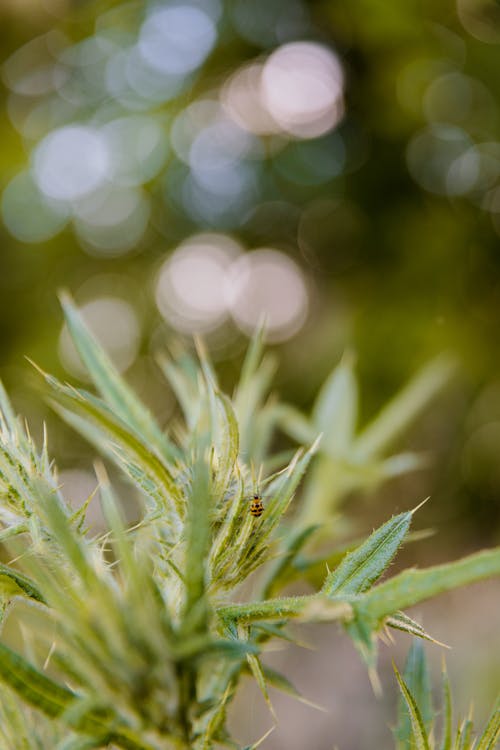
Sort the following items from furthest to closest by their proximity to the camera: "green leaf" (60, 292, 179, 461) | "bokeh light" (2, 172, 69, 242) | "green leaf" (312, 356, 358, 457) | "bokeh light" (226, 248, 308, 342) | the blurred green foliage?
1. "bokeh light" (226, 248, 308, 342)
2. "bokeh light" (2, 172, 69, 242)
3. the blurred green foliage
4. "green leaf" (312, 356, 358, 457)
5. "green leaf" (60, 292, 179, 461)

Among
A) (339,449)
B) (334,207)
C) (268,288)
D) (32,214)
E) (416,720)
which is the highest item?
(416,720)

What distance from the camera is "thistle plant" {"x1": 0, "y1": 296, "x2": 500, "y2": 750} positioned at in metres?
0.14

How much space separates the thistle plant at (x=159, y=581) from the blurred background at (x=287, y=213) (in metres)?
1.00

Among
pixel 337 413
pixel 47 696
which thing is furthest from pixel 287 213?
pixel 47 696

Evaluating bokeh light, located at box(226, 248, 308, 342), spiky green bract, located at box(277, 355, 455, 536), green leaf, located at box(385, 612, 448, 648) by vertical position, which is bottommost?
bokeh light, located at box(226, 248, 308, 342)

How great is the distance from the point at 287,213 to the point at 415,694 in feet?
4.47

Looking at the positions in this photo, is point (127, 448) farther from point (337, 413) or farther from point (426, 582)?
point (337, 413)

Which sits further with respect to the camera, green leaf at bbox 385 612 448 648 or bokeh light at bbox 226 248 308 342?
bokeh light at bbox 226 248 308 342

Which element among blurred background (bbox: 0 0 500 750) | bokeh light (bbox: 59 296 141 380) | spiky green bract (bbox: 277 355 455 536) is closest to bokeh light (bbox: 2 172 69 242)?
blurred background (bbox: 0 0 500 750)

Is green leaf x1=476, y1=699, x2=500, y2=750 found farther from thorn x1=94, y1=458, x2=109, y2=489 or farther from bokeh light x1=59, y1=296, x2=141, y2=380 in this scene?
A: bokeh light x1=59, y1=296, x2=141, y2=380

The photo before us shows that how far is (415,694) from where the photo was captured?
23cm

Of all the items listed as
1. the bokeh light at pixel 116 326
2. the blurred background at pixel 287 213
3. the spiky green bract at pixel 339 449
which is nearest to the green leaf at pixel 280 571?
the spiky green bract at pixel 339 449

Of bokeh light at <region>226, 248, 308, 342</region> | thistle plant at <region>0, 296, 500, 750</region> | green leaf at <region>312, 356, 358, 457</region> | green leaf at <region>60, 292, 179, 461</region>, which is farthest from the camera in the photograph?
bokeh light at <region>226, 248, 308, 342</region>

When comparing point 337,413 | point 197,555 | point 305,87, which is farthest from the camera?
point 305,87
